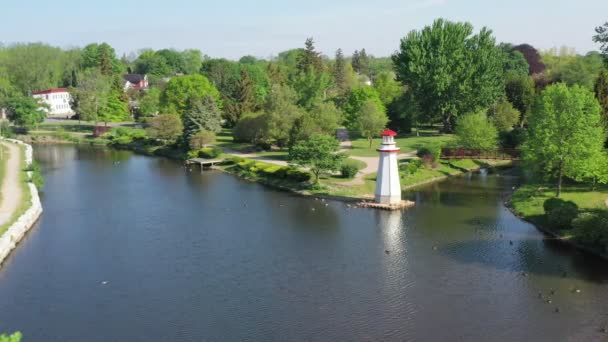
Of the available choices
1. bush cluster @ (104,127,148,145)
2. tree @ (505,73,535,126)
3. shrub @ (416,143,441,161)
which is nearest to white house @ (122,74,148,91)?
bush cluster @ (104,127,148,145)

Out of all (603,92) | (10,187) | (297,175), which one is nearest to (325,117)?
(297,175)

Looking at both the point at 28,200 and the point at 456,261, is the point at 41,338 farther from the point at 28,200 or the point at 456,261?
the point at 28,200

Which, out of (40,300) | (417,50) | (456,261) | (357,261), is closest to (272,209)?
(357,261)

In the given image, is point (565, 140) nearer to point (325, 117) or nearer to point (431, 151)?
point (431, 151)

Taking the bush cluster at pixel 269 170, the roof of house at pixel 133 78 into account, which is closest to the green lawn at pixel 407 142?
the bush cluster at pixel 269 170

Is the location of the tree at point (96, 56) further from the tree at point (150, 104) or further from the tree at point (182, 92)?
the tree at point (182, 92)

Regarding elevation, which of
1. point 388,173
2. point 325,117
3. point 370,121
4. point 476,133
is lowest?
point 388,173

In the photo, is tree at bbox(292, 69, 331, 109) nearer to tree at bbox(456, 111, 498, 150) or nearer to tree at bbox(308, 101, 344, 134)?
tree at bbox(308, 101, 344, 134)
